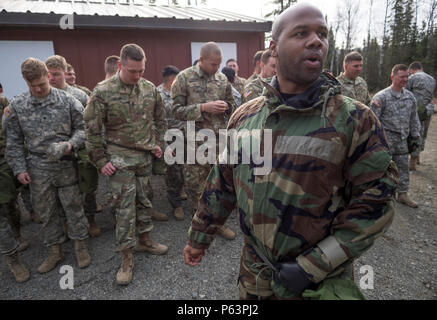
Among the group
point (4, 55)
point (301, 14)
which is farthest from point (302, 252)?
point (4, 55)

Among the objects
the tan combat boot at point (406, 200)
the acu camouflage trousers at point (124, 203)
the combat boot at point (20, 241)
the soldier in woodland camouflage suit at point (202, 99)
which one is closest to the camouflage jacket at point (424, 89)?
the tan combat boot at point (406, 200)

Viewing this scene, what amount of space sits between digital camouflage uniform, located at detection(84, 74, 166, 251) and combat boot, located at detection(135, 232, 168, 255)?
328 mm

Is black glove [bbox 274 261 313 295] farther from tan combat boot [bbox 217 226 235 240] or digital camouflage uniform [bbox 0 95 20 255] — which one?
digital camouflage uniform [bbox 0 95 20 255]

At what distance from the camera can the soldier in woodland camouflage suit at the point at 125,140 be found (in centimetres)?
298

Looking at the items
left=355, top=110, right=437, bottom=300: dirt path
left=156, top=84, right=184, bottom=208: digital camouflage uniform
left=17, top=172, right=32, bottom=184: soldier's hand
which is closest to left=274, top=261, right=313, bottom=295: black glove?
left=355, top=110, right=437, bottom=300: dirt path

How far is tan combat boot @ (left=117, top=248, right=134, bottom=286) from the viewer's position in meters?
2.90

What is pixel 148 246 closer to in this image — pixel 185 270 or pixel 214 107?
pixel 185 270

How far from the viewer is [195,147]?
3818mm

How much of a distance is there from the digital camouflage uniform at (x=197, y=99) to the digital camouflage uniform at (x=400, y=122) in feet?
9.49

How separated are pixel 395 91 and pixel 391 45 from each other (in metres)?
27.2

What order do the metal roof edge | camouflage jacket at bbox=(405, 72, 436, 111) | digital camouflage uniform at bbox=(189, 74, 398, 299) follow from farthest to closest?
the metal roof edge
camouflage jacket at bbox=(405, 72, 436, 111)
digital camouflage uniform at bbox=(189, 74, 398, 299)

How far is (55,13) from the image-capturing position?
701 centimetres

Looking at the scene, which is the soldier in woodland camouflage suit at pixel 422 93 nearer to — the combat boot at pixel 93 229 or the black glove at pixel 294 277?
the black glove at pixel 294 277

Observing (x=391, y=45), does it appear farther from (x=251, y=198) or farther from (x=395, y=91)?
(x=251, y=198)
